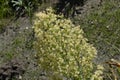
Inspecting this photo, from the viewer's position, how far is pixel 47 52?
136 inches

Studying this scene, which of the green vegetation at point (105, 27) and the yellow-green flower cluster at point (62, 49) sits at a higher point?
the yellow-green flower cluster at point (62, 49)

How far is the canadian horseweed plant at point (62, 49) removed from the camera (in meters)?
3.43

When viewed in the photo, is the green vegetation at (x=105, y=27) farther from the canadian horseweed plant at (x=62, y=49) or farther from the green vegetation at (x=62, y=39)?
the canadian horseweed plant at (x=62, y=49)

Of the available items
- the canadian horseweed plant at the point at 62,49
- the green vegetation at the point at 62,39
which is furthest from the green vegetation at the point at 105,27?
the canadian horseweed plant at the point at 62,49

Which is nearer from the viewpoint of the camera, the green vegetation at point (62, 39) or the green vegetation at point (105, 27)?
the green vegetation at point (62, 39)

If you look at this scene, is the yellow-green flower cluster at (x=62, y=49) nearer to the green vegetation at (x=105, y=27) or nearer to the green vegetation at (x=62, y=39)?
the green vegetation at (x=62, y=39)

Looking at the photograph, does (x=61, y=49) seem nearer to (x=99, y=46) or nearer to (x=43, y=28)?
(x=43, y=28)

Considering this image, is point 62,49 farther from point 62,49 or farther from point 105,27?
point 105,27

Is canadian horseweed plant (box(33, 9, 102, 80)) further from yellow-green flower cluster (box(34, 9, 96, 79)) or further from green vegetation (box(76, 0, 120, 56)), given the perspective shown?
green vegetation (box(76, 0, 120, 56))

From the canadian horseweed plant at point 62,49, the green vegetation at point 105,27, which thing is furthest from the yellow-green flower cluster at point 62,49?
the green vegetation at point 105,27

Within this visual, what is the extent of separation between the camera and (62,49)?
3469 millimetres

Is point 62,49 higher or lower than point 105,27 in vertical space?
higher

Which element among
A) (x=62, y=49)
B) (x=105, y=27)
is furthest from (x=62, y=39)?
(x=105, y=27)

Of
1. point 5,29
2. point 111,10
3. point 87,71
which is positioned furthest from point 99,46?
point 87,71
